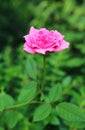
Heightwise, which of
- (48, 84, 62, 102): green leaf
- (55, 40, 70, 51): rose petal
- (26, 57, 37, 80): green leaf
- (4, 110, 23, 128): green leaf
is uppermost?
(55, 40, 70, 51): rose petal

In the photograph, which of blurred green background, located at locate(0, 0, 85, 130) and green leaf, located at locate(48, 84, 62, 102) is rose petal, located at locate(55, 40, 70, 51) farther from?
blurred green background, located at locate(0, 0, 85, 130)

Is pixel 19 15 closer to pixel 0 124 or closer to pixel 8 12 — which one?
pixel 8 12

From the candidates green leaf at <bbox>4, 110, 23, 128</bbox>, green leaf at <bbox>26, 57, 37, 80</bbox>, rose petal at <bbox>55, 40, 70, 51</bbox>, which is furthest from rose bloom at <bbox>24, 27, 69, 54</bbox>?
green leaf at <bbox>4, 110, 23, 128</bbox>

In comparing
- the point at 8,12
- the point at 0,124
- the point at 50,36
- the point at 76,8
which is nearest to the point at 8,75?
the point at 0,124

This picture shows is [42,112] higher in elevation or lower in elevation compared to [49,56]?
lower

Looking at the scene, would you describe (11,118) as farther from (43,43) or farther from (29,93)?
(43,43)

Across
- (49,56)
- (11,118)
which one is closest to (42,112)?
(11,118)
